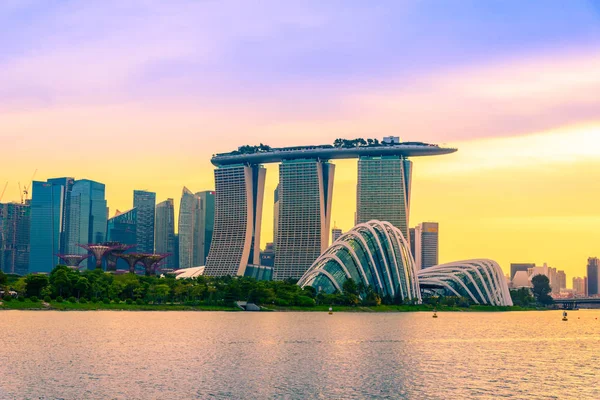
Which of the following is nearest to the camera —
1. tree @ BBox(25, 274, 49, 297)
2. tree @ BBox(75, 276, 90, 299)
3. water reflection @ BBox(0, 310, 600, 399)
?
water reflection @ BBox(0, 310, 600, 399)

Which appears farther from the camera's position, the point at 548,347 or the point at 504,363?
the point at 548,347

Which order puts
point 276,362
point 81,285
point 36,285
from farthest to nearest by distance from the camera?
point 81,285 → point 36,285 → point 276,362

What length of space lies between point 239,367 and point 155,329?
140 ft

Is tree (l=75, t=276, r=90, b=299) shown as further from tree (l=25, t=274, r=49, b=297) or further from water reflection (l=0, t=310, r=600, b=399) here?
water reflection (l=0, t=310, r=600, b=399)

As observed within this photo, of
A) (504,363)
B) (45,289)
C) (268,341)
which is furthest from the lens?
(45,289)

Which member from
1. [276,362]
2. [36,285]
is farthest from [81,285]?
[276,362]

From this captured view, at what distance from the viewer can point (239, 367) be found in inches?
3073

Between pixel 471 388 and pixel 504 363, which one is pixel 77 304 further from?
pixel 471 388

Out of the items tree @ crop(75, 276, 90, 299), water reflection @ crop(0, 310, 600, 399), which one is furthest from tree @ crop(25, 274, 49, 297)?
water reflection @ crop(0, 310, 600, 399)

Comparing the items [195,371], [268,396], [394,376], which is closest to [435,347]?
[394,376]

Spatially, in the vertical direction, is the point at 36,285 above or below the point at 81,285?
below

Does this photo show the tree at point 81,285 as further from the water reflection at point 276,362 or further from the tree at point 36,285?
the water reflection at point 276,362

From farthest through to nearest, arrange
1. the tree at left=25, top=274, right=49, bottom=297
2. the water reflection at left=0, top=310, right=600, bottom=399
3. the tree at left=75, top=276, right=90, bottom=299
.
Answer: the tree at left=75, top=276, right=90, bottom=299
the tree at left=25, top=274, right=49, bottom=297
the water reflection at left=0, top=310, right=600, bottom=399

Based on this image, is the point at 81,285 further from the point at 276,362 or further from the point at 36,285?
the point at 276,362
